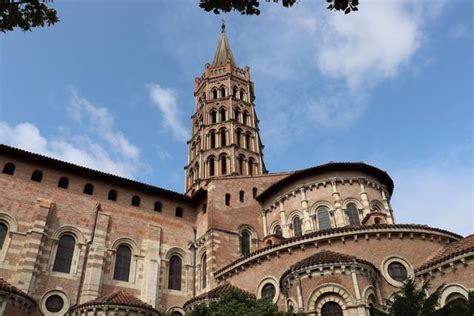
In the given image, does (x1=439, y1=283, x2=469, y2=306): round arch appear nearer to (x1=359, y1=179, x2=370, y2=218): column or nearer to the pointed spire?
(x1=359, y1=179, x2=370, y2=218): column

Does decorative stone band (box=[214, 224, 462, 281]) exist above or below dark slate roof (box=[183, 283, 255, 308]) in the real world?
above

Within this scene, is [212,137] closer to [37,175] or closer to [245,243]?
[245,243]

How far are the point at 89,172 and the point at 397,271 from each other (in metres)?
19.7

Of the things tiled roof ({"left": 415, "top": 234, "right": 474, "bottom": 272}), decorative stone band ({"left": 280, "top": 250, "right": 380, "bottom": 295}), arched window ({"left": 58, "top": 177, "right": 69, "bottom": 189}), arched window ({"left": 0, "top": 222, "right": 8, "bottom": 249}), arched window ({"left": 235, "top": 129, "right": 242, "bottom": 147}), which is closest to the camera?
tiled roof ({"left": 415, "top": 234, "right": 474, "bottom": 272})

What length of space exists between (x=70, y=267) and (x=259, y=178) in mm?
14965

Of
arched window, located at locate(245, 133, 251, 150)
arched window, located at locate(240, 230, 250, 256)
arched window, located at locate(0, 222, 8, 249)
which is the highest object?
arched window, located at locate(245, 133, 251, 150)

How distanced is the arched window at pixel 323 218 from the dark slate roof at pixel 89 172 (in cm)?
878

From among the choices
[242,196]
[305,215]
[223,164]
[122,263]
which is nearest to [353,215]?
[305,215]

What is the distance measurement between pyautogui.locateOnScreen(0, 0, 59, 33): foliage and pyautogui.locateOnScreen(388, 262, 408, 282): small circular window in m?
19.3

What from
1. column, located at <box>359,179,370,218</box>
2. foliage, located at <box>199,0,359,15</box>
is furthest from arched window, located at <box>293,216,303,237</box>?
foliage, located at <box>199,0,359,15</box>

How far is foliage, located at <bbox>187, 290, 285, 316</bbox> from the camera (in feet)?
50.4

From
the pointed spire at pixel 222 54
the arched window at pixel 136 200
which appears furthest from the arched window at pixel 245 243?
the pointed spire at pixel 222 54

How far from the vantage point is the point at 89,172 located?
27.0 metres

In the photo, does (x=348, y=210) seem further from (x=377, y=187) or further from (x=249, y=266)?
(x=249, y=266)
